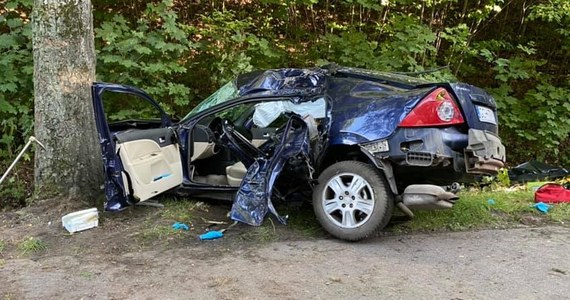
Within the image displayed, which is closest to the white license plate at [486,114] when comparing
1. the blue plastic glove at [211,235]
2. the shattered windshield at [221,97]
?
the shattered windshield at [221,97]

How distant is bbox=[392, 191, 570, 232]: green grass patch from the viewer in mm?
5073

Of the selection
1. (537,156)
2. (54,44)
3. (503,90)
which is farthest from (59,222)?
(537,156)

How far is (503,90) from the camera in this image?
9.54 m

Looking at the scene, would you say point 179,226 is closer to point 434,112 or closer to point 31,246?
point 31,246

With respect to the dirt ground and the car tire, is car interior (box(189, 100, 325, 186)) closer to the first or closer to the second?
the dirt ground

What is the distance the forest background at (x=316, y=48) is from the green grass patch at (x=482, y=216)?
2.24 meters

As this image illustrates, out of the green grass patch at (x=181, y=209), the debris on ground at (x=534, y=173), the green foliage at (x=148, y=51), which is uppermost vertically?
the green foliage at (x=148, y=51)

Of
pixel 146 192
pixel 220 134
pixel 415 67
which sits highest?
pixel 415 67

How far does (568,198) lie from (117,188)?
4989mm

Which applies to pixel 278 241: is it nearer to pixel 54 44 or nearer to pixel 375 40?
pixel 54 44

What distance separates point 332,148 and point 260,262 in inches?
50.4

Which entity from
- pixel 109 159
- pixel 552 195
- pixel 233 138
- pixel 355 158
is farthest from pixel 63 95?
pixel 552 195

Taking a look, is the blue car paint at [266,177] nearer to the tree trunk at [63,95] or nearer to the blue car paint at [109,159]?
the blue car paint at [109,159]

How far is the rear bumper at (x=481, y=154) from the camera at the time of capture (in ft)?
14.2
